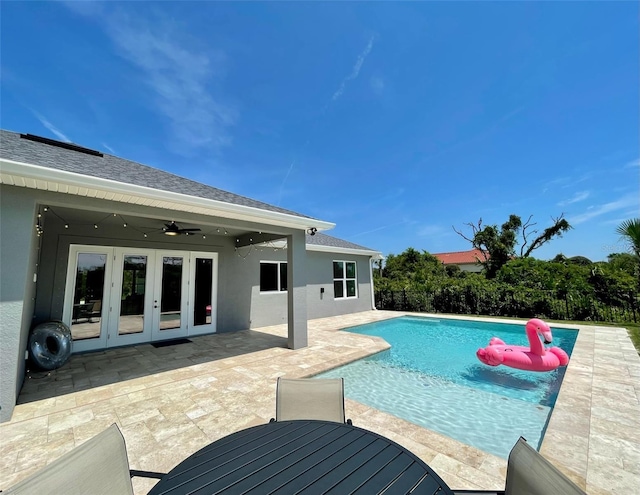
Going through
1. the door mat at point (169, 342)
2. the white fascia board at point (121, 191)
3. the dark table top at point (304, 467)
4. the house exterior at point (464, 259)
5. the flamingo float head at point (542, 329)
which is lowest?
the door mat at point (169, 342)

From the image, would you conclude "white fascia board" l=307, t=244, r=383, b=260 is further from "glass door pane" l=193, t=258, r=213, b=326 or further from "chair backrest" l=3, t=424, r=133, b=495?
"chair backrest" l=3, t=424, r=133, b=495

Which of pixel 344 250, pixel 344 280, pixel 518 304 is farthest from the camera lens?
pixel 344 280

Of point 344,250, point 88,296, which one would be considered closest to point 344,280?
point 344,250

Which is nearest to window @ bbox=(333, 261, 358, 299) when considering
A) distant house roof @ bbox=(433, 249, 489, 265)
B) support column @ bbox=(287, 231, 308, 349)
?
support column @ bbox=(287, 231, 308, 349)

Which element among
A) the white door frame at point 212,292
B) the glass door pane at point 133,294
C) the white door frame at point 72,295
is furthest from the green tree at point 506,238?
the white door frame at point 72,295

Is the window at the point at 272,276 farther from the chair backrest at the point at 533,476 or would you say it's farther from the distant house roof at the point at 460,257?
the distant house roof at the point at 460,257

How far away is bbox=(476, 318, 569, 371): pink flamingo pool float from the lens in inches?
210

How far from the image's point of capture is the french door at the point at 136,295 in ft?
21.2

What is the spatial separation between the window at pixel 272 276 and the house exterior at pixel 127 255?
0.04 metres

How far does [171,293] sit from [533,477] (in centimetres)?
845

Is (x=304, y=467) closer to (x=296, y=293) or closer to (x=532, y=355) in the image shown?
(x=296, y=293)

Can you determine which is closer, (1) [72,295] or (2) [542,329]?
(2) [542,329]

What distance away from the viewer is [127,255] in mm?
7141

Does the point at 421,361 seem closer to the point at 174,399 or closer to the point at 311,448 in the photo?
the point at 174,399
